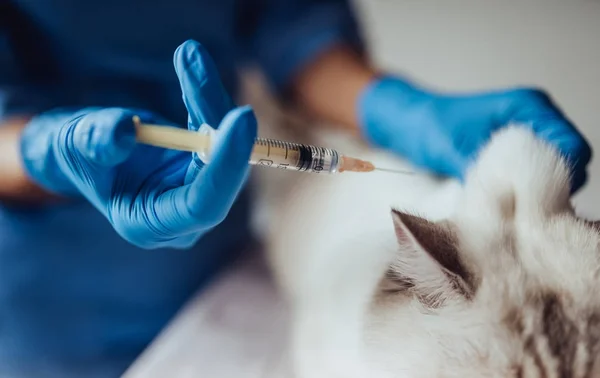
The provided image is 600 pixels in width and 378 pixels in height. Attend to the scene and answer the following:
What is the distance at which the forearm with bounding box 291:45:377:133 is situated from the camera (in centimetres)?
108

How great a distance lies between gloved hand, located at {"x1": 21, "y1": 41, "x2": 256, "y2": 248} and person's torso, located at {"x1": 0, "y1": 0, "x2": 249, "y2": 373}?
0.16 metres

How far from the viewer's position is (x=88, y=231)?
86cm

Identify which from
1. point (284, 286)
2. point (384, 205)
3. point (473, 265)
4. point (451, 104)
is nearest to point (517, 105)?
point (451, 104)

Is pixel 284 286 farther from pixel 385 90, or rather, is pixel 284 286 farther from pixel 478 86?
pixel 478 86

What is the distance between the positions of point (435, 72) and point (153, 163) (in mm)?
870

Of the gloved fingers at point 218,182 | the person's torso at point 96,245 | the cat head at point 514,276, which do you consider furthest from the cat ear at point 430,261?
the person's torso at point 96,245

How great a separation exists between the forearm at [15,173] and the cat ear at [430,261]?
1.59ft

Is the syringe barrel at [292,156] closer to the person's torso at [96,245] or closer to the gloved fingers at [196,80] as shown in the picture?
the gloved fingers at [196,80]

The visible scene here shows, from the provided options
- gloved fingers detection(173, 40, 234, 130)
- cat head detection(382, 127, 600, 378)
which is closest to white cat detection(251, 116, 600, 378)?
cat head detection(382, 127, 600, 378)

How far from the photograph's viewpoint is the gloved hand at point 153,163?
52 centimetres

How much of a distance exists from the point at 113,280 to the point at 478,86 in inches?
33.0

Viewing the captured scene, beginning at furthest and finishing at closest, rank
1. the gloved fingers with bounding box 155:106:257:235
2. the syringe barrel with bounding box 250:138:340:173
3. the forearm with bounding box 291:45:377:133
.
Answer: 1. the forearm with bounding box 291:45:377:133
2. the syringe barrel with bounding box 250:138:340:173
3. the gloved fingers with bounding box 155:106:257:235

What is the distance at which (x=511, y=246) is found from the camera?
595 millimetres

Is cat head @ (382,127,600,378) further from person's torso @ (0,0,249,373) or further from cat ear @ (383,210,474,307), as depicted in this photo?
person's torso @ (0,0,249,373)
